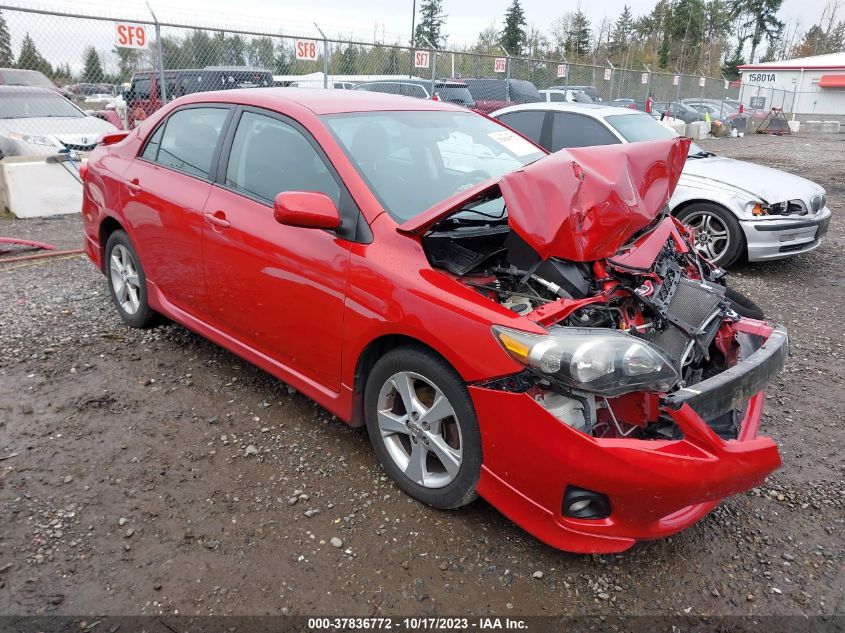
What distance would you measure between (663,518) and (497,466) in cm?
63

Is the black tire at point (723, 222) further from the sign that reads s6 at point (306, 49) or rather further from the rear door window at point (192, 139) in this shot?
the sign that reads s6 at point (306, 49)

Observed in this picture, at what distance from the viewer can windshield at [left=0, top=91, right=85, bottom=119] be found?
1045cm

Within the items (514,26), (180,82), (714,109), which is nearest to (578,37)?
(514,26)

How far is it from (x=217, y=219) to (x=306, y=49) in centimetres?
870

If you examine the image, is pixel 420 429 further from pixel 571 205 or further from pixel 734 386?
pixel 734 386

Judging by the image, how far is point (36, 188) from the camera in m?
8.24

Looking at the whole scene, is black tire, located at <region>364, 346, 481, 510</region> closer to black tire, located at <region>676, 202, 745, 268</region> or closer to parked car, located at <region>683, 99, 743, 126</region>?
black tire, located at <region>676, 202, 745, 268</region>

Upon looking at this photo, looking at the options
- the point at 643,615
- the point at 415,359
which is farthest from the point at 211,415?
the point at 643,615

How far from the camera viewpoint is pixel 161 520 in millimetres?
2664

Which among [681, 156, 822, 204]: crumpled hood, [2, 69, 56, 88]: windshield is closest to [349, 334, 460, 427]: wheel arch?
[681, 156, 822, 204]: crumpled hood

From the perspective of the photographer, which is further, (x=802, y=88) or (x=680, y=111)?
(x=802, y=88)

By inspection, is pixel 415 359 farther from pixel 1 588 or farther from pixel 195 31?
pixel 195 31

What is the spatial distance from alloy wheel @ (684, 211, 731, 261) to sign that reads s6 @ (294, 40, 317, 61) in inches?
296

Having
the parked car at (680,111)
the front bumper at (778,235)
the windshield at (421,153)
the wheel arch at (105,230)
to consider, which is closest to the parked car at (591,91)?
the parked car at (680,111)
